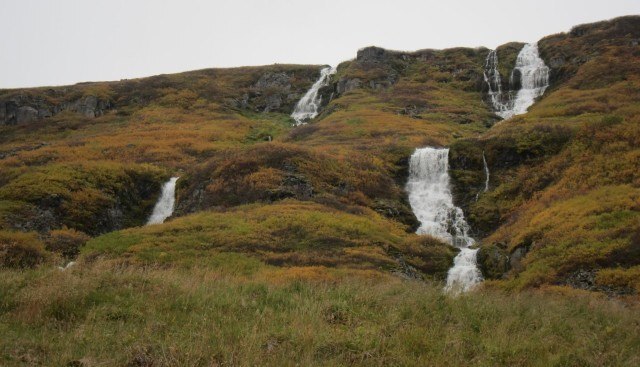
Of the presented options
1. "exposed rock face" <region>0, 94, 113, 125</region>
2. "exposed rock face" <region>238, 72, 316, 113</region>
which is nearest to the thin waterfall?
"exposed rock face" <region>238, 72, 316, 113</region>

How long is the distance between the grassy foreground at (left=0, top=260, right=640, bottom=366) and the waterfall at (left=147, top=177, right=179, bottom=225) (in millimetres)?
28574

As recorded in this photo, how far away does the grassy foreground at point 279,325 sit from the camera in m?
6.93

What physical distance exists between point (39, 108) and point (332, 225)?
75.5m

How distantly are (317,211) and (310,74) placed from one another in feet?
245

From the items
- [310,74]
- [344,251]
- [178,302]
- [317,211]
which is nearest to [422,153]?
[317,211]

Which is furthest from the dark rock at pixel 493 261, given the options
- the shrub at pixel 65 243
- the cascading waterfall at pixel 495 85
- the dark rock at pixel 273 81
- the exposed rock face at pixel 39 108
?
the exposed rock face at pixel 39 108

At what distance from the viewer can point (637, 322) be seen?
9.87 metres

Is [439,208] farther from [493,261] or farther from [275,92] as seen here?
[275,92]

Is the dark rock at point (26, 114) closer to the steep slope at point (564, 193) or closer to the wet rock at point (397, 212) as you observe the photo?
the wet rock at point (397, 212)

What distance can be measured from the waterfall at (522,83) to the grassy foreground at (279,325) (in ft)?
204

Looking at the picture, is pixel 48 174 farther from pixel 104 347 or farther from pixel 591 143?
pixel 591 143

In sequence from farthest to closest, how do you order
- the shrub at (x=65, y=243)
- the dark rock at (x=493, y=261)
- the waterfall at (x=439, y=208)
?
the waterfall at (x=439, y=208) < the shrub at (x=65, y=243) < the dark rock at (x=493, y=261)

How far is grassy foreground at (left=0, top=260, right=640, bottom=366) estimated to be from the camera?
693 centimetres

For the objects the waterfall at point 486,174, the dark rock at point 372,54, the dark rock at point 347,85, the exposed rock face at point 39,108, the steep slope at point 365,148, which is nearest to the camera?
the steep slope at point 365,148
